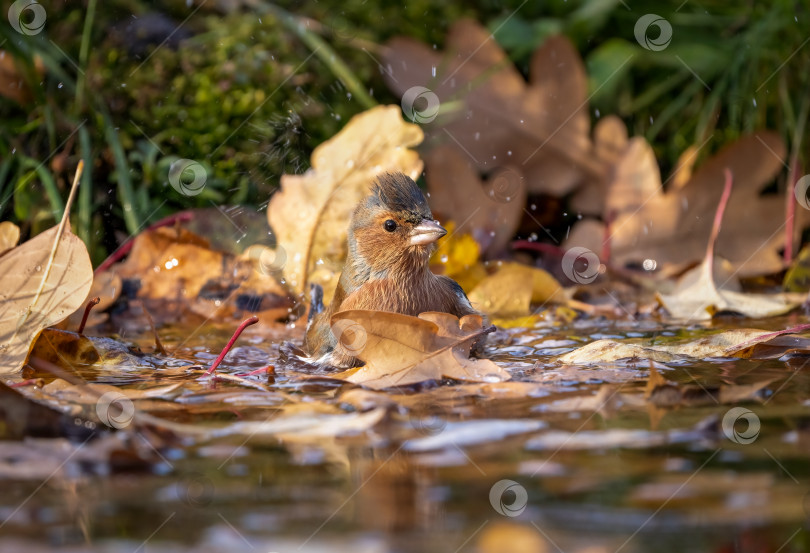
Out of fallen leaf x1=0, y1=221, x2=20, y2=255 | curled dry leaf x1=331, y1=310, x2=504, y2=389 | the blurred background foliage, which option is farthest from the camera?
the blurred background foliage

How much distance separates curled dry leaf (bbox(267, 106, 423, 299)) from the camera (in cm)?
430

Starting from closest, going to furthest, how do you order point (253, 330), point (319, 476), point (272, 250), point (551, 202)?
point (319, 476) < point (253, 330) < point (272, 250) < point (551, 202)

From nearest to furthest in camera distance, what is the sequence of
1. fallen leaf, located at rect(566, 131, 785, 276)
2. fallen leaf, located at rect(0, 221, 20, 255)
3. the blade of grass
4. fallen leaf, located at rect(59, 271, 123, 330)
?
fallen leaf, located at rect(0, 221, 20, 255) → fallen leaf, located at rect(59, 271, 123, 330) → fallen leaf, located at rect(566, 131, 785, 276) → the blade of grass

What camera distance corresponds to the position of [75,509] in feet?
5.71

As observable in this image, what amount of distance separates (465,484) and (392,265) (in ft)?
6.11

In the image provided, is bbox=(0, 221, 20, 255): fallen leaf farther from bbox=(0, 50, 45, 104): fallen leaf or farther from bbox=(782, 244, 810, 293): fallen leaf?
bbox=(782, 244, 810, 293): fallen leaf

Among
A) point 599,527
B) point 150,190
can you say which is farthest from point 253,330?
point 599,527

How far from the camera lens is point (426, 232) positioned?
3.52 metres

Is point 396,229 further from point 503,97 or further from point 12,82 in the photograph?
point 12,82

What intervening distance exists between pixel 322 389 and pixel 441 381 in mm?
369

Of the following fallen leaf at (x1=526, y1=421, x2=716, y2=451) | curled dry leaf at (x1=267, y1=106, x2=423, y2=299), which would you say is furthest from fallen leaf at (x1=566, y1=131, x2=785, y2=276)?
fallen leaf at (x1=526, y1=421, x2=716, y2=451)

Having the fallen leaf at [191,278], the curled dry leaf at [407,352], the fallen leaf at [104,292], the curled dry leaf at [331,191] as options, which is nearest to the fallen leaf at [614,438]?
the curled dry leaf at [407,352]

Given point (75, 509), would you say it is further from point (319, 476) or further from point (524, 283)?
point (524, 283)

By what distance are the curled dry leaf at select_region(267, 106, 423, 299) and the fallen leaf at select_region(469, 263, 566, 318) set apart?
26.3 inches
